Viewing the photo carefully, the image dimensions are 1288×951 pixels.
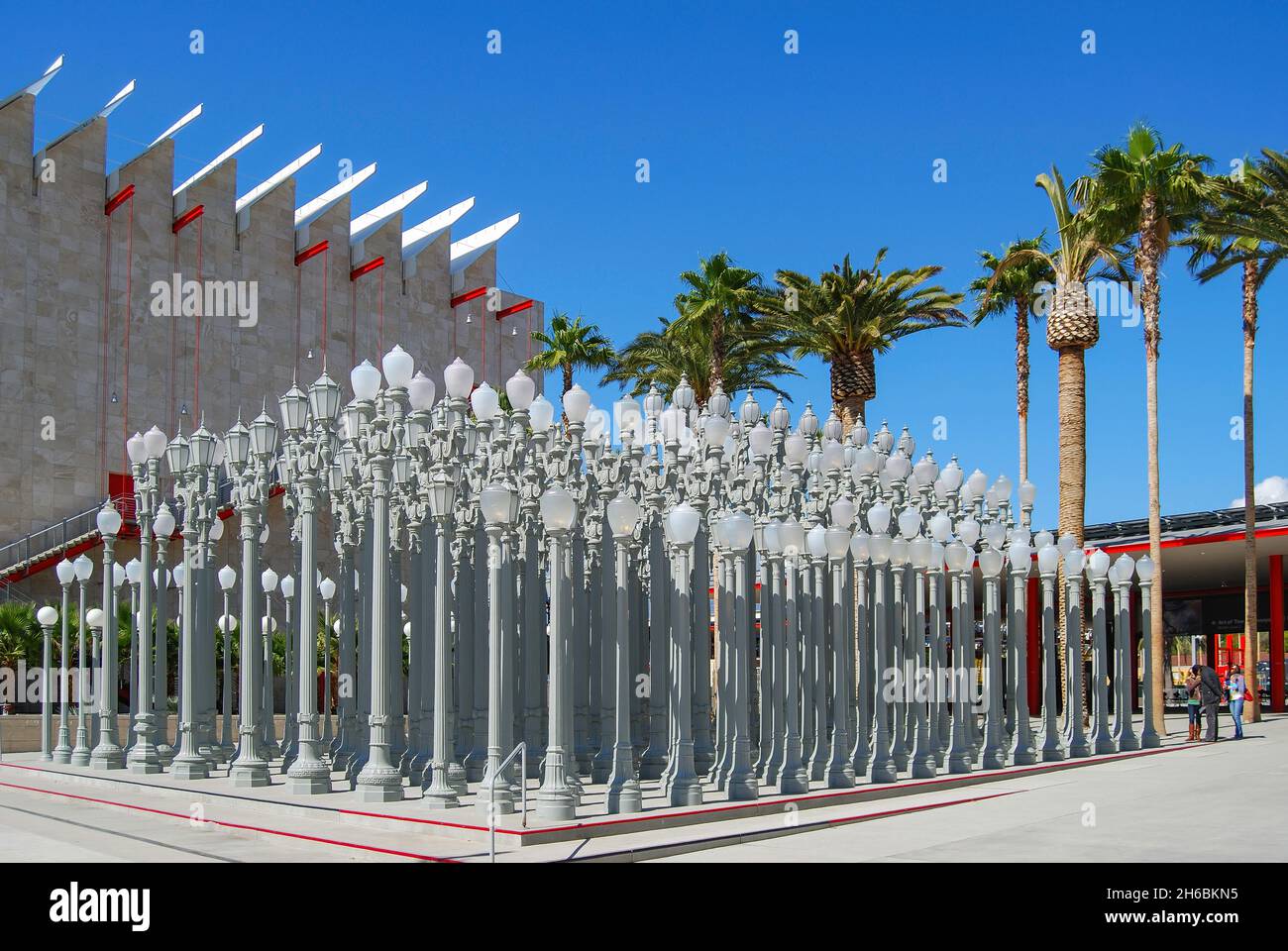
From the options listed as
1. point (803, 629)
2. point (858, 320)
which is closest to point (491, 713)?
point (803, 629)

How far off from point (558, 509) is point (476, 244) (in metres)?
49.2

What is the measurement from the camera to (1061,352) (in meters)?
36.6

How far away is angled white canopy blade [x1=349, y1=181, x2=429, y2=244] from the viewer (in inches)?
2195

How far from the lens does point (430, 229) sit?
5956 cm

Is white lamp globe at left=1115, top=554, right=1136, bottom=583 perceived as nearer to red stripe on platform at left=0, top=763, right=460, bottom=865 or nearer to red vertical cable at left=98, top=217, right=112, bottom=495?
red stripe on platform at left=0, top=763, right=460, bottom=865

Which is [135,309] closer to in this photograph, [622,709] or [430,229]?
[430,229]

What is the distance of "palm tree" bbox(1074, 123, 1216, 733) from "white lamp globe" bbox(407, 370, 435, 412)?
2180cm

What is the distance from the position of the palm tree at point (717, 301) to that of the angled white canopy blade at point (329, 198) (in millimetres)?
19590

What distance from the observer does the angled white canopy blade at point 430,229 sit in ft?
192

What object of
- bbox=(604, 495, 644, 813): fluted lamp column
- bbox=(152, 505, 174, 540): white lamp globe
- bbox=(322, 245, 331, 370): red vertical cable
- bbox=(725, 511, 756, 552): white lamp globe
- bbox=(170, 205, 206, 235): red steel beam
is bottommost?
bbox=(604, 495, 644, 813): fluted lamp column

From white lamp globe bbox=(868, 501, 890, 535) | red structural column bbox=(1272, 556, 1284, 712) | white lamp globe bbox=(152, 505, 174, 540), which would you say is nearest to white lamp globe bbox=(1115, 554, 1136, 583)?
white lamp globe bbox=(868, 501, 890, 535)

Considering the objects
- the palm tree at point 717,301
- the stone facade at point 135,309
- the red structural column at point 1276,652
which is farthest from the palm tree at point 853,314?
the stone facade at point 135,309

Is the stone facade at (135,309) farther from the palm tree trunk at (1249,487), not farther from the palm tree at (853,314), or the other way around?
the palm tree trunk at (1249,487)

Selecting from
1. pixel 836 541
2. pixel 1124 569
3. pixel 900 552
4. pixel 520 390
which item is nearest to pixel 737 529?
pixel 836 541
